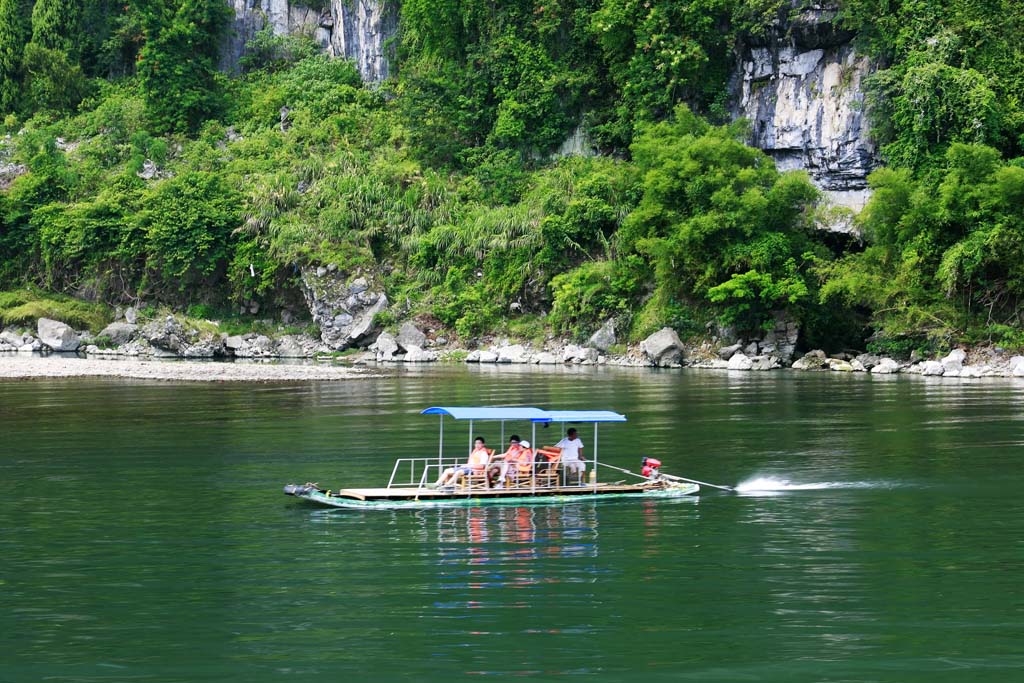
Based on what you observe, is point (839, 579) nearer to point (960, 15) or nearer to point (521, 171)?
point (960, 15)

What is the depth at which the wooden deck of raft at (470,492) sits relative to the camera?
18609mm

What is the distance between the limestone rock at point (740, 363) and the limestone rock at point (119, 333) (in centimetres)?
3212

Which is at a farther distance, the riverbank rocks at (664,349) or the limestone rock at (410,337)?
the limestone rock at (410,337)

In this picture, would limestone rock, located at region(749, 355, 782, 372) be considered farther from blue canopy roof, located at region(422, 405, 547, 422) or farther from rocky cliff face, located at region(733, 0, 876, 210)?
blue canopy roof, located at region(422, 405, 547, 422)

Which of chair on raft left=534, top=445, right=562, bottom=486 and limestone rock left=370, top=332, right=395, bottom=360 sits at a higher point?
limestone rock left=370, top=332, right=395, bottom=360

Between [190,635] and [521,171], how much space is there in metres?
51.3

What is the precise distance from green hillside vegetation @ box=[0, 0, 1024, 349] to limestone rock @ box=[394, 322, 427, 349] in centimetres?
159

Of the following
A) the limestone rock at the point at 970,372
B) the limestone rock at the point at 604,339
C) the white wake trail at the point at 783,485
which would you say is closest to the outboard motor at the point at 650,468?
the white wake trail at the point at 783,485

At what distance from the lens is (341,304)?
59062 millimetres

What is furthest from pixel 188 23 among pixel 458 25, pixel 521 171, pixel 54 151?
pixel 521 171

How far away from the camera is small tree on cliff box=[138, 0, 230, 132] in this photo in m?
70.8

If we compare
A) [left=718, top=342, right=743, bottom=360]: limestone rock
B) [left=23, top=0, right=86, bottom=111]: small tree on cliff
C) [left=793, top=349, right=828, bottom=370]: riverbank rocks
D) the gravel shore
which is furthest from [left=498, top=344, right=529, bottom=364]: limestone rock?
[left=23, top=0, right=86, bottom=111]: small tree on cliff

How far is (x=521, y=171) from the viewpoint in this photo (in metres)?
61.7

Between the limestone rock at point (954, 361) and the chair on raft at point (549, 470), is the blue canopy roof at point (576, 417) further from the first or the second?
the limestone rock at point (954, 361)
